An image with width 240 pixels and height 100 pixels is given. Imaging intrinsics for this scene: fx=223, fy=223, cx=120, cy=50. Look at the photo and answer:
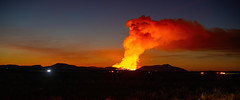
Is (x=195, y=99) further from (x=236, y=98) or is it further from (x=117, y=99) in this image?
(x=117, y=99)

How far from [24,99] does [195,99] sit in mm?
11295

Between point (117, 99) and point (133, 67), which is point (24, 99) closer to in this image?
point (117, 99)

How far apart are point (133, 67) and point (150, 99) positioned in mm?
81238

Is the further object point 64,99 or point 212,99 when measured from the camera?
point 64,99

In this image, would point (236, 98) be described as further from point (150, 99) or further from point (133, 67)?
point (133, 67)

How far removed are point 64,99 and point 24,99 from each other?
Result: 106 inches

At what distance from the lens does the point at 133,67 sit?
95.7 meters

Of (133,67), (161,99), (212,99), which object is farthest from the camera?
(133,67)

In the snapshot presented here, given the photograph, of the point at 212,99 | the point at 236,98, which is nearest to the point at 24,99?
the point at 212,99

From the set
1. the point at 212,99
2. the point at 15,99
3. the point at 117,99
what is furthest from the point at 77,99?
the point at 212,99

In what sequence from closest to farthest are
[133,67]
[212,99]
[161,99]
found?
[212,99]
[161,99]
[133,67]

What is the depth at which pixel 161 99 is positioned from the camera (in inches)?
587

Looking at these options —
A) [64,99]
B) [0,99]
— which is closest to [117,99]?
[64,99]

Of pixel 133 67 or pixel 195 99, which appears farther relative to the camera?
pixel 133 67
